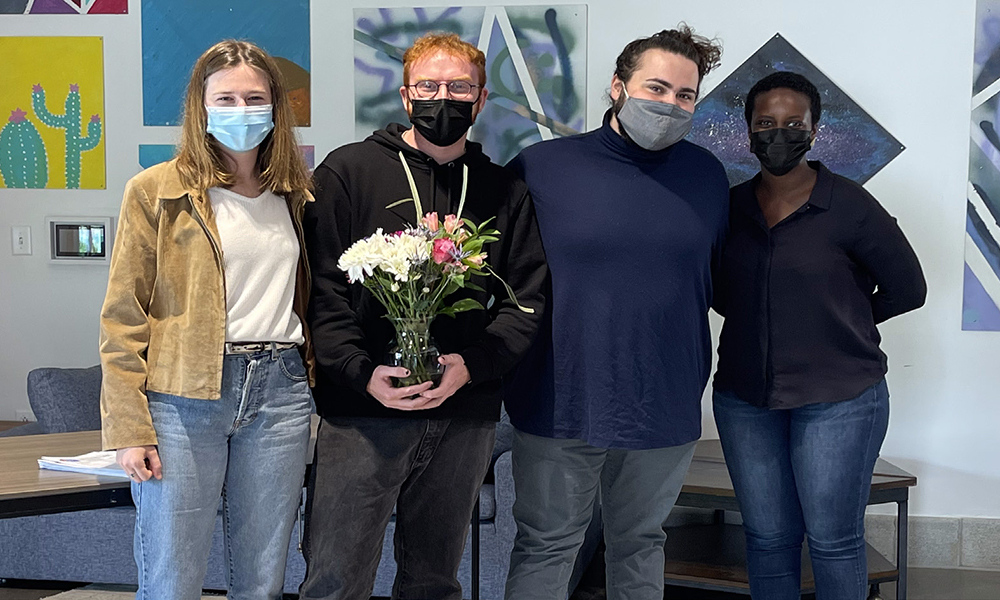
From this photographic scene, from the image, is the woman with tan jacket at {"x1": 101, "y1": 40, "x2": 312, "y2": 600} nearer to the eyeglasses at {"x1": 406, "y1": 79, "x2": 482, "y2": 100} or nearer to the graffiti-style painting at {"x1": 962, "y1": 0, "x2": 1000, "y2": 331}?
the eyeglasses at {"x1": 406, "y1": 79, "x2": 482, "y2": 100}

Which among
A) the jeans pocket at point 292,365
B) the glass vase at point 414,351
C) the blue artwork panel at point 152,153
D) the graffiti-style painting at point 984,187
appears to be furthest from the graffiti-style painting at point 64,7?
the graffiti-style painting at point 984,187

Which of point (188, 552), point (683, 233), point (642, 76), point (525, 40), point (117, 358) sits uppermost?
point (525, 40)

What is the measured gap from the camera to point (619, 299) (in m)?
2.20

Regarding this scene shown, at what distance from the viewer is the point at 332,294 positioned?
2088mm

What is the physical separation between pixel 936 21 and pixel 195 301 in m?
3.11

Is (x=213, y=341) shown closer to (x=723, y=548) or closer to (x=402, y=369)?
(x=402, y=369)

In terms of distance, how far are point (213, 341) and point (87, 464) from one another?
66 centimetres

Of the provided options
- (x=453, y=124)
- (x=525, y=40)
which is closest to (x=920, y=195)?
(x=525, y=40)

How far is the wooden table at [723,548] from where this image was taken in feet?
10.5

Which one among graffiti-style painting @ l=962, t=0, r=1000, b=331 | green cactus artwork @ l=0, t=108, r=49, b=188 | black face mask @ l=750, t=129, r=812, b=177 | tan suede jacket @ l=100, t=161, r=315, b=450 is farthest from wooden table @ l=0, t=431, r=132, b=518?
graffiti-style painting @ l=962, t=0, r=1000, b=331

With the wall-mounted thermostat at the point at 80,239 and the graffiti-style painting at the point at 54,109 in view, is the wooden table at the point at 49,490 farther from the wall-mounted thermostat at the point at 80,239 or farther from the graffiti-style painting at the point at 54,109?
the graffiti-style painting at the point at 54,109

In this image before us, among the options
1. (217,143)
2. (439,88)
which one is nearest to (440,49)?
(439,88)

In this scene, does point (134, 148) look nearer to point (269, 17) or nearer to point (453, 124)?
point (269, 17)

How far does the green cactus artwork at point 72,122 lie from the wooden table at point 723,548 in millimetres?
2933
